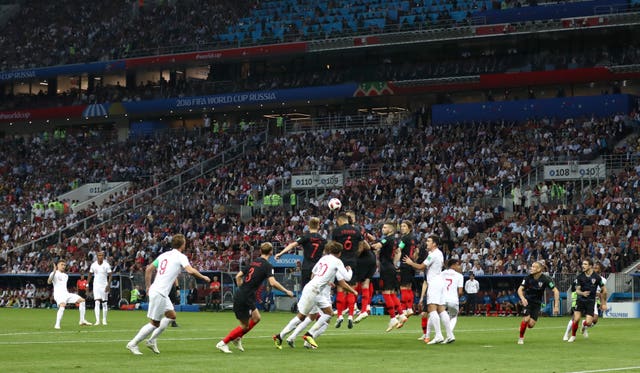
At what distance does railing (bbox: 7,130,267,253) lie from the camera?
64.4m

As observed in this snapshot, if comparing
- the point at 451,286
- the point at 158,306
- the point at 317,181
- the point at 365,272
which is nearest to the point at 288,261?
the point at 317,181

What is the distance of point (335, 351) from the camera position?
72.9 feet

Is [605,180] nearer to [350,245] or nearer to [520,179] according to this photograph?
[520,179]

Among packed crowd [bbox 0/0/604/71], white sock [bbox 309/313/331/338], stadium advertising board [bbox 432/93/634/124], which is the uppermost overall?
packed crowd [bbox 0/0/604/71]

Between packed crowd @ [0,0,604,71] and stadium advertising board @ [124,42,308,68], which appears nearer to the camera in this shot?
packed crowd @ [0,0,604,71]

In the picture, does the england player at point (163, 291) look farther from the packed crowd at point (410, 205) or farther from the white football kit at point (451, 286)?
the packed crowd at point (410, 205)

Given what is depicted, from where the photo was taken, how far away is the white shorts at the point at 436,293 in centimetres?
2395

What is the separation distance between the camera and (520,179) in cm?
5316

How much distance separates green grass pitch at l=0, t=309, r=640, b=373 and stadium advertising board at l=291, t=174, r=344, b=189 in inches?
1046

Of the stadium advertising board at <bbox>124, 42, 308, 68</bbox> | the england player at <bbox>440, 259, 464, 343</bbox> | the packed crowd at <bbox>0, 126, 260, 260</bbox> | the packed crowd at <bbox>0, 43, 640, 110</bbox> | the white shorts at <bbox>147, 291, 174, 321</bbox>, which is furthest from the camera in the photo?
the stadium advertising board at <bbox>124, 42, 308, 68</bbox>

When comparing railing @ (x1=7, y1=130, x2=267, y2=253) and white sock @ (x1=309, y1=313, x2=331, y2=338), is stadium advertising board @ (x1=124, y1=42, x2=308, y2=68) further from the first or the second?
white sock @ (x1=309, y1=313, x2=331, y2=338)

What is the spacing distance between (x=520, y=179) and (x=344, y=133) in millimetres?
15402

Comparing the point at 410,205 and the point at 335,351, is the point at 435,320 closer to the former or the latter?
the point at 335,351

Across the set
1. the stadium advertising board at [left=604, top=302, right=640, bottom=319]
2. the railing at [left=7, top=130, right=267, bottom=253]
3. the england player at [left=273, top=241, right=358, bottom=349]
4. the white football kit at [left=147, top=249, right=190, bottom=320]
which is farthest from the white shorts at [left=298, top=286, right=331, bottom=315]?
the railing at [left=7, top=130, right=267, bottom=253]
